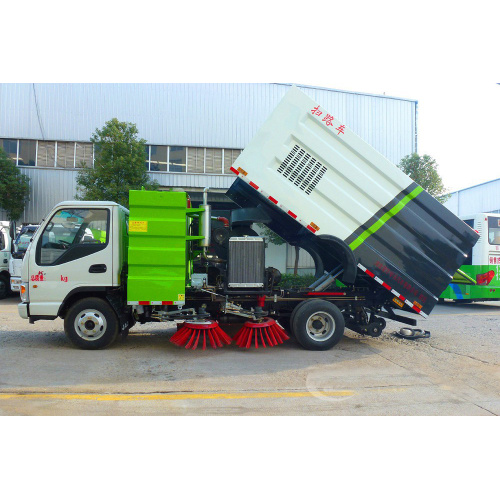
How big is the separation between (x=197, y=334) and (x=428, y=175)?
13.2 m

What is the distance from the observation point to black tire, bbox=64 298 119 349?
597 centimetres

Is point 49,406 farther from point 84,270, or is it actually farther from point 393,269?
point 393,269

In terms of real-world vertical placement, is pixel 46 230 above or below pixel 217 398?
above

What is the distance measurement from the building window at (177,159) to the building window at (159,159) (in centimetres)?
23

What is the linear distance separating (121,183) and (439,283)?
12.7 m

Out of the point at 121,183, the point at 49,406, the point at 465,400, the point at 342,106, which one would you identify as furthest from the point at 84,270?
the point at 342,106

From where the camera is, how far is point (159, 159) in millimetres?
18938

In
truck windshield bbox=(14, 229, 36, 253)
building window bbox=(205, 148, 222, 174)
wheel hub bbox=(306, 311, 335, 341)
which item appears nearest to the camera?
wheel hub bbox=(306, 311, 335, 341)

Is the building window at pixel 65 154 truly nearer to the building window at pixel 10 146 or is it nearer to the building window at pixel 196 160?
the building window at pixel 10 146

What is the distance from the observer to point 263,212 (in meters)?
6.81

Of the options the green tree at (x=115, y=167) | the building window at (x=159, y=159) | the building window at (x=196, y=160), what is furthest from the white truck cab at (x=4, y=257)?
the building window at (x=196, y=160)

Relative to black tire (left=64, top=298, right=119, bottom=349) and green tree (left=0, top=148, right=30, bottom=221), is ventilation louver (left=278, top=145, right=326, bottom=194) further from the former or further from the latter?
green tree (left=0, top=148, right=30, bottom=221)

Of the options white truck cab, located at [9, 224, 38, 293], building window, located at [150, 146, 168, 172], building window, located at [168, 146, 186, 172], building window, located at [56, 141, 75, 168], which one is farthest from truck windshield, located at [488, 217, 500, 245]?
building window, located at [56, 141, 75, 168]

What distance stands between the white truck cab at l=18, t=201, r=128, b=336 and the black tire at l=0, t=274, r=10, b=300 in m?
8.60
